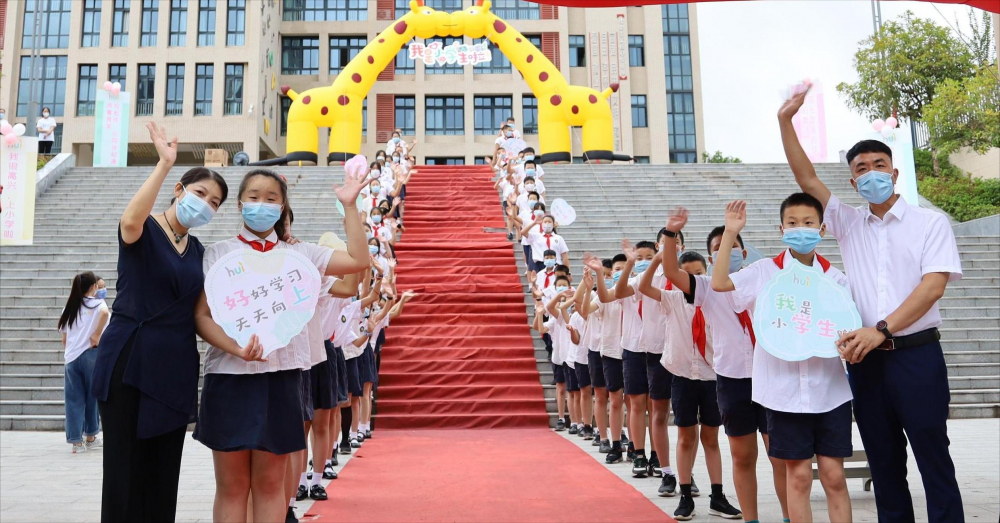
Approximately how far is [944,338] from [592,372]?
5909 mm

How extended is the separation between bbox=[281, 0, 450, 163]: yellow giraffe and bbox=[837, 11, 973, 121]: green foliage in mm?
12881

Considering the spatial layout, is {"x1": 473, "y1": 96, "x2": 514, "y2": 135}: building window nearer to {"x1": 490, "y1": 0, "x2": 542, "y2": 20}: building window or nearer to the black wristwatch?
{"x1": 490, "y1": 0, "x2": 542, "y2": 20}: building window

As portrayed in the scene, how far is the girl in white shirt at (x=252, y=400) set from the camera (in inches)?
106

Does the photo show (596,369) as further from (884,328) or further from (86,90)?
(86,90)

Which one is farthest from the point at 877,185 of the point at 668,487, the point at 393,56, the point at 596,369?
the point at 393,56

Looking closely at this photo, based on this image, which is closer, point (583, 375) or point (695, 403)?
point (695, 403)

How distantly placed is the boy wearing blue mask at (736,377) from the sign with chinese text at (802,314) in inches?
21.6

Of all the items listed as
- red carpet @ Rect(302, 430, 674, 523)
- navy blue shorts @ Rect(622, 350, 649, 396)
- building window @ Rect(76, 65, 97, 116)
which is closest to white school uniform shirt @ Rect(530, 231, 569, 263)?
red carpet @ Rect(302, 430, 674, 523)

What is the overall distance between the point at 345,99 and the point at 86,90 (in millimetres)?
17601

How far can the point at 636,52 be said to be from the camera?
33.0m

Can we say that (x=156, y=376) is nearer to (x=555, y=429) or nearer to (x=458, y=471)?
(x=458, y=471)

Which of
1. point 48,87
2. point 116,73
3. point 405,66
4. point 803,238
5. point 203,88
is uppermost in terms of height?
point 405,66

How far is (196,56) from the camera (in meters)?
29.2

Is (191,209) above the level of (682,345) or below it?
above
